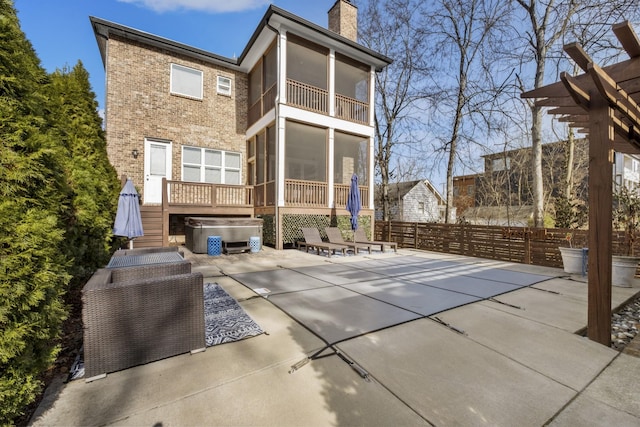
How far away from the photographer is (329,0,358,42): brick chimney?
12555mm

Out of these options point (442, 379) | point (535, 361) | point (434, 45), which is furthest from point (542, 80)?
point (442, 379)

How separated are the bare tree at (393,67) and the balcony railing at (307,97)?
6.74 meters

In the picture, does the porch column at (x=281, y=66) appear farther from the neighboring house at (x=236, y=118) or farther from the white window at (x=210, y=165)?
the white window at (x=210, y=165)

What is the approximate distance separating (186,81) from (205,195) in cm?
500

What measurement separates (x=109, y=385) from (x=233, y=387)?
39.5 inches

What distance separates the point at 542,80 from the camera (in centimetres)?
1038

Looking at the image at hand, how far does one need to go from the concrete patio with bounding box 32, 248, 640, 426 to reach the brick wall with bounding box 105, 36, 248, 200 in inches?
395

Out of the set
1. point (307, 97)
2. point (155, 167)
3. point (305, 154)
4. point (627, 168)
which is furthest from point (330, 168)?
point (627, 168)

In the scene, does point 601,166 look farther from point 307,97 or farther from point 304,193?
point 307,97

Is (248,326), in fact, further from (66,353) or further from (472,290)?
(472,290)

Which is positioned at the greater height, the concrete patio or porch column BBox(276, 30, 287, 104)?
porch column BBox(276, 30, 287, 104)

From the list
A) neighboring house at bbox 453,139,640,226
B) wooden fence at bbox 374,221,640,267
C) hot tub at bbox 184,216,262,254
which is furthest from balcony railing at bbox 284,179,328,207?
neighboring house at bbox 453,139,640,226

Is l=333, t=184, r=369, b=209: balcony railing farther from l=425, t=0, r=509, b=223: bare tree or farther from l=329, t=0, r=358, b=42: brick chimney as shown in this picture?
l=329, t=0, r=358, b=42: brick chimney

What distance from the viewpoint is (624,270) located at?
227 inches
